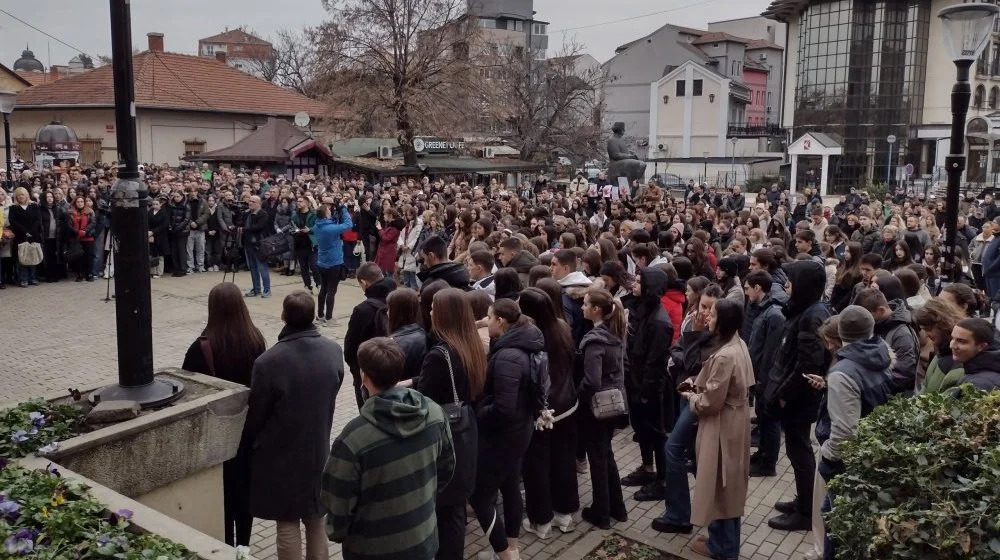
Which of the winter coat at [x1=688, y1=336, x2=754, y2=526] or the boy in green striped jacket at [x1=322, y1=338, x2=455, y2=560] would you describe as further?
the winter coat at [x1=688, y1=336, x2=754, y2=526]

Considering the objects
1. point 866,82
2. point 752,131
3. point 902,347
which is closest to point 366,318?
point 902,347

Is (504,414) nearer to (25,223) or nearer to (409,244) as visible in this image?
(409,244)

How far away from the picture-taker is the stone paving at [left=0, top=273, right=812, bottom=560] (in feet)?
19.1

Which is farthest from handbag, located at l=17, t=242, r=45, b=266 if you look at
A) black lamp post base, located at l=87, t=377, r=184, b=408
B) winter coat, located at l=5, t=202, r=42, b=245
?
black lamp post base, located at l=87, t=377, r=184, b=408

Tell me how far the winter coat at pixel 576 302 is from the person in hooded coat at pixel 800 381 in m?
1.75

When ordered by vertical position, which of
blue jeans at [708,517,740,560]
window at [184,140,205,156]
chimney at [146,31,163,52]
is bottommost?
blue jeans at [708,517,740,560]

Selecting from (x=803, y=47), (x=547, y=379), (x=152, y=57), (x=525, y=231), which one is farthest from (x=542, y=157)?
(x=547, y=379)

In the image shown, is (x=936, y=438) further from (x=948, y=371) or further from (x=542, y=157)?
(x=542, y=157)

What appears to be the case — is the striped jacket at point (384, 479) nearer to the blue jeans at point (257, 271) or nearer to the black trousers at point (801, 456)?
the black trousers at point (801, 456)

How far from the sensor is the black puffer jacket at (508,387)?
497 cm

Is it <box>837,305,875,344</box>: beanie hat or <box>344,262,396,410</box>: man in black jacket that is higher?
<box>837,305,875,344</box>: beanie hat

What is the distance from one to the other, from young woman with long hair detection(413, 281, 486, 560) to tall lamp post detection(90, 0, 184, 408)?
1.45m

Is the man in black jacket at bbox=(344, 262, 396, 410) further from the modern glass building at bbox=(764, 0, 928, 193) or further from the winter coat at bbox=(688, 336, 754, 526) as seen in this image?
the modern glass building at bbox=(764, 0, 928, 193)

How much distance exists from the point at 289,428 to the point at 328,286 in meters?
7.92
